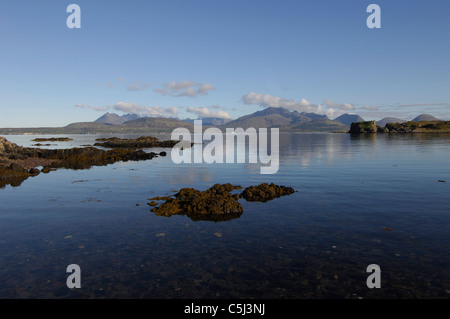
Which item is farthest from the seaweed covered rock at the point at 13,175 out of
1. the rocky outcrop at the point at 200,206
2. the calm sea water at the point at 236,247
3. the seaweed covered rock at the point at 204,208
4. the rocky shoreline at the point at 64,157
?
the seaweed covered rock at the point at 204,208

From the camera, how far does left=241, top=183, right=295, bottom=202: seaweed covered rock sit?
24.9 metres

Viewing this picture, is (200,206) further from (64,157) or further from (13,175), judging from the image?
→ (64,157)

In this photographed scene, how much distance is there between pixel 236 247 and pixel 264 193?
11462 millimetres

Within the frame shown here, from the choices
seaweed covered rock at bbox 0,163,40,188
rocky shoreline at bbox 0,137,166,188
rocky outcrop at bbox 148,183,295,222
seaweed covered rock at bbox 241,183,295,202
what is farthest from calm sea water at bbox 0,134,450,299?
rocky shoreline at bbox 0,137,166,188

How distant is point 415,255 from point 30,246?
1887 cm

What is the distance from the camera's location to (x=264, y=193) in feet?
83.1

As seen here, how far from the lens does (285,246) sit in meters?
14.3

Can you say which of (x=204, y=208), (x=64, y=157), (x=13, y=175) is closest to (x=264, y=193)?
(x=204, y=208)

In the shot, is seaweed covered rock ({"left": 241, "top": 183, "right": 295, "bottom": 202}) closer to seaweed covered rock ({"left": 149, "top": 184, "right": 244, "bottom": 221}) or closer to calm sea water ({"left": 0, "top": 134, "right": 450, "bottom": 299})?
calm sea water ({"left": 0, "top": 134, "right": 450, "bottom": 299})

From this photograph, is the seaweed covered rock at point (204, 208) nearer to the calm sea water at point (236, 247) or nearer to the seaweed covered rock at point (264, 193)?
the calm sea water at point (236, 247)

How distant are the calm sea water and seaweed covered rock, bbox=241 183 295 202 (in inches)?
53.4
